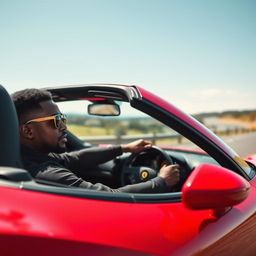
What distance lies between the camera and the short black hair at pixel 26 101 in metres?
2.12

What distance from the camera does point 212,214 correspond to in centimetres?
168

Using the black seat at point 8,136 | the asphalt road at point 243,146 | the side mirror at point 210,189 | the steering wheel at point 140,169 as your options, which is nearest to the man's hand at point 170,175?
the side mirror at point 210,189

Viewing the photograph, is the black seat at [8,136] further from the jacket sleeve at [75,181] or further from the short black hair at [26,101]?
the short black hair at [26,101]

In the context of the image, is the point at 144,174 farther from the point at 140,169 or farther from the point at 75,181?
the point at 75,181

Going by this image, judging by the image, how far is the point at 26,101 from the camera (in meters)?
2.13

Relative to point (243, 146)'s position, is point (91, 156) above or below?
above

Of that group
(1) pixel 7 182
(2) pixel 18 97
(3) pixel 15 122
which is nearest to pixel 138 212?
(1) pixel 7 182

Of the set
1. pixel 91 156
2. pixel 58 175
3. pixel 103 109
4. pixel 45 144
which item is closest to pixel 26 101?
pixel 45 144

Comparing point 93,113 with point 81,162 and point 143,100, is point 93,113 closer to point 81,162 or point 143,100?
point 81,162

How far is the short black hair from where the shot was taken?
2121 mm

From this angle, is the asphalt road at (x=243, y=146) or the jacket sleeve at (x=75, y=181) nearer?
the jacket sleeve at (x=75, y=181)

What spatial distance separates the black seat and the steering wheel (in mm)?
1351

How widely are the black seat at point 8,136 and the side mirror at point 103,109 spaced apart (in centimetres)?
126

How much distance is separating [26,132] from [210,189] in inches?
49.6
